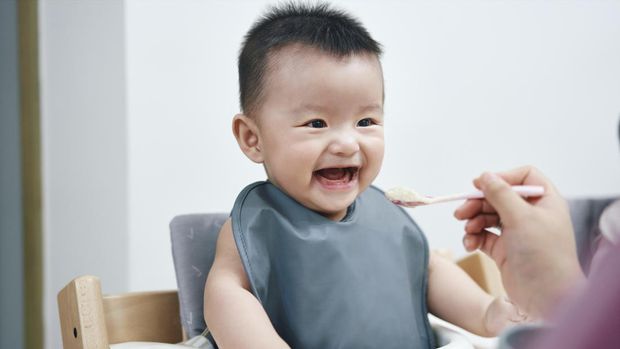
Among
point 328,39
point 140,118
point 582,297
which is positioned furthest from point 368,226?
point 582,297

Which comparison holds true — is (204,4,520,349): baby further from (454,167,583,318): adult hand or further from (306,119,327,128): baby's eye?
(454,167,583,318): adult hand

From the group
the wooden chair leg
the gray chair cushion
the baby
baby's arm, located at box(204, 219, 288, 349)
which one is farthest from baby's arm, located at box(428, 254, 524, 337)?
the wooden chair leg

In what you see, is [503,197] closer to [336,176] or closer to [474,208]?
[474,208]

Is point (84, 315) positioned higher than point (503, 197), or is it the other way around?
point (503, 197)

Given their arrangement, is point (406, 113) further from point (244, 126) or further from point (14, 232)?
point (14, 232)

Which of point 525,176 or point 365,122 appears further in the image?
point 365,122

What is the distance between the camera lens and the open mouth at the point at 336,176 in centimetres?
54

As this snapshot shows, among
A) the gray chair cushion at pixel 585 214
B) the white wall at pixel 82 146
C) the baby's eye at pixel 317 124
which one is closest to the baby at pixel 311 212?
the baby's eye at pixel 317 124

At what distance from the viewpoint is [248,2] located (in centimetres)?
74

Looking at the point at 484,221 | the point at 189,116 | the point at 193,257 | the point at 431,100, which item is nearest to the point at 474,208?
the point at 484,221

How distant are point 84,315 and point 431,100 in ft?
2.03

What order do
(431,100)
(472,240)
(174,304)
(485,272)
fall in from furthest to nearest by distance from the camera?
1. (431,100)
2. (485,272)
3. (174,304)
4. (472,240)

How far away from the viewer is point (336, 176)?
54 centimetres

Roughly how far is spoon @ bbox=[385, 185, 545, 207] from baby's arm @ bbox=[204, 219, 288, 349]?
0.15 m
